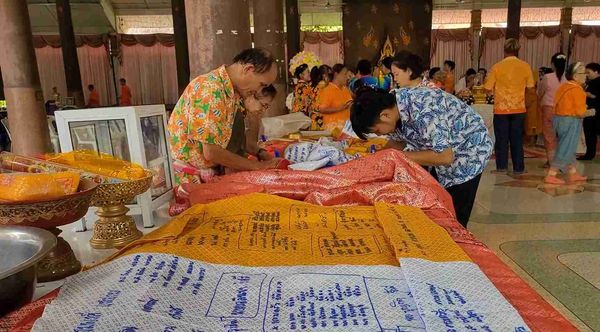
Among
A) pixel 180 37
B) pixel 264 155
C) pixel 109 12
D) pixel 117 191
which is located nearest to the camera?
pixel 117 191

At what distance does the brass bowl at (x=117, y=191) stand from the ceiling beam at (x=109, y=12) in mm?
14441

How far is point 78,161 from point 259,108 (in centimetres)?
167

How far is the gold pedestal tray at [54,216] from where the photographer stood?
0.97 m

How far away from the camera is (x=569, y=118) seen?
5.00 meters

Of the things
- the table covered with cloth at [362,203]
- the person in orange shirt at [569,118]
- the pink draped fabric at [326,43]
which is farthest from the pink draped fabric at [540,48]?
the table covered with cloth at [362,203]

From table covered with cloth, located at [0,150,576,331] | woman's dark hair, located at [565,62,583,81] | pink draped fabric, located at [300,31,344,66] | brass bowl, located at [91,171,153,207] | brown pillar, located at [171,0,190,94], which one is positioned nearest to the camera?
table covered with cloth, located at [0,150,576,331]

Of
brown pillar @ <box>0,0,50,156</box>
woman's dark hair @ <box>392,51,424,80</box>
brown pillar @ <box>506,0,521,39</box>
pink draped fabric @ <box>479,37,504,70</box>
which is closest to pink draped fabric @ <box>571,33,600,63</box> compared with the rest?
pink draped fabric @ <box>479,37,504,70</box>

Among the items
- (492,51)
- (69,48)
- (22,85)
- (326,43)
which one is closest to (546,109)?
(22,85)

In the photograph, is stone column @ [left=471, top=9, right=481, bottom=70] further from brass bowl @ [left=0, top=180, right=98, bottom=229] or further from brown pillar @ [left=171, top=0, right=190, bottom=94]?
brass bowl @ [left=0, top=180, right=98, bottom=229]

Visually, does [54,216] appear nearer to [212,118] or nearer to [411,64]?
[212,118]

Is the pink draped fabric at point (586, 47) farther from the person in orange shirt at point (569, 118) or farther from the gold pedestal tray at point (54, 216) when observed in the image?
the gold pedestal tray at point (54, 216)

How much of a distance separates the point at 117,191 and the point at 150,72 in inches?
596

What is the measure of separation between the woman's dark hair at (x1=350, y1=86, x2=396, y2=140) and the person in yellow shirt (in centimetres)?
399

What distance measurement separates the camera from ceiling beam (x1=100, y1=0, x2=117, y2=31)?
1399cm
